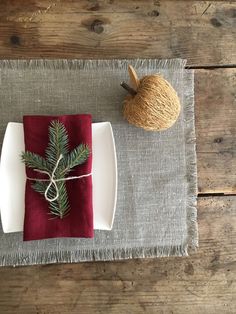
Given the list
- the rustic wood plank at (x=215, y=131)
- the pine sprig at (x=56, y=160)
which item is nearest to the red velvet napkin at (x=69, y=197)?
the pine sprig at (x=56, y=160)

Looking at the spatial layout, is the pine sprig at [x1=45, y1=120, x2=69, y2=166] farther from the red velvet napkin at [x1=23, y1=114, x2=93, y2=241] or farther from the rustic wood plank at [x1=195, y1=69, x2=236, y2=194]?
the rustic wood plank at [x1=195, y1=69, x2=236, y2=194]

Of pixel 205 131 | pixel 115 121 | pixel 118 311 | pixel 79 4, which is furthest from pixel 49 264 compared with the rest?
pixel 79 4

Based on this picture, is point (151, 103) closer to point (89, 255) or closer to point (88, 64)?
point (88, 64)

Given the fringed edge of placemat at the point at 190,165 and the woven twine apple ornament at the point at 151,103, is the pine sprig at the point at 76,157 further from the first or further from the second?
the fringed edge of placemat at the point at 190,165

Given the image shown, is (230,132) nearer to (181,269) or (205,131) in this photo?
(205,131)

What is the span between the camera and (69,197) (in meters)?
0.70

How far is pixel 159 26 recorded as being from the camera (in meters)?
0.81

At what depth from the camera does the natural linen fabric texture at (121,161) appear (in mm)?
758

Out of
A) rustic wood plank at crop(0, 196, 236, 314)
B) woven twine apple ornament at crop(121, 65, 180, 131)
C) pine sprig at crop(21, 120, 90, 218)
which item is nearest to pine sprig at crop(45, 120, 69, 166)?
pine sprig at crop(21, 120, 90, 218)

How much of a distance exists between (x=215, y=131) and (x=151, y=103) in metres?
0.19

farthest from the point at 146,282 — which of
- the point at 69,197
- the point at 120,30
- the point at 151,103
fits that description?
the point at 120,30

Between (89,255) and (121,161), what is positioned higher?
(121,161)

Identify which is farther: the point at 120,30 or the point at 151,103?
the point at 120,30

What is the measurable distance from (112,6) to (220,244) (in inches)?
21.0
